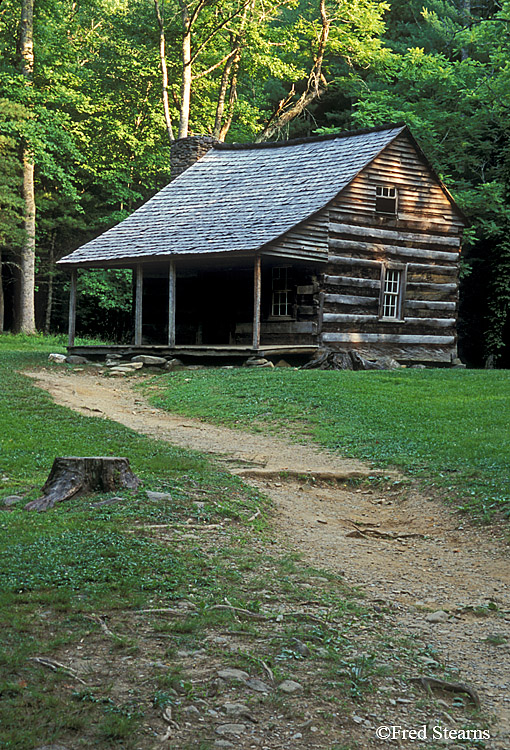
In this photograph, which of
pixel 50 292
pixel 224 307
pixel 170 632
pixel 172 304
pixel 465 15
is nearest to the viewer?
pixel 170 632

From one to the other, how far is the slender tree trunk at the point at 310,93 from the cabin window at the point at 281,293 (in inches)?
781

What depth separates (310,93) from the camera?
43.1 m

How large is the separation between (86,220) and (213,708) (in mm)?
37947

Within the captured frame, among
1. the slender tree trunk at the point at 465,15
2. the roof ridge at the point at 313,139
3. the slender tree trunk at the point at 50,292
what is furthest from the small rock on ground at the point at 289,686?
the slender tree trunk at the point at 465,15

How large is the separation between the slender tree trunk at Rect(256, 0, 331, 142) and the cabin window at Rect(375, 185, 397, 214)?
17.8m

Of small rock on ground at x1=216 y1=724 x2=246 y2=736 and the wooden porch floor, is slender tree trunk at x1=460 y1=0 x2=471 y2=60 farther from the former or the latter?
small rock on ground at x1=216 y1=724 x2=246 y2=736

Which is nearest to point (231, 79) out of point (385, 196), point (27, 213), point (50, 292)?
point (50, 292)

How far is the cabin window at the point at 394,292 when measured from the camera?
25812 millimetres

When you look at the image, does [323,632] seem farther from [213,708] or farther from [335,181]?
[335,181]

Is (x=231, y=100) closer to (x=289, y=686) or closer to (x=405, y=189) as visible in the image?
(x=405, y=189)

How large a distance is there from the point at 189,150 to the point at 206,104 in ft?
Result: 39.0

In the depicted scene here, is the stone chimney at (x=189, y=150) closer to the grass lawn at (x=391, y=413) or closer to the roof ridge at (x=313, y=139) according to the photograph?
→ the roof ridge at (x=313, y=139)

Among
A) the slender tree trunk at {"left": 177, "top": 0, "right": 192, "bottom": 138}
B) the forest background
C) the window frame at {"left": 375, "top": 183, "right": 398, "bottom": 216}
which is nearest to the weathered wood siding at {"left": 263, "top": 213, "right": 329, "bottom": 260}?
the window frame at {"left": 375, "top": 183, "right": 398, "bottom": 216}

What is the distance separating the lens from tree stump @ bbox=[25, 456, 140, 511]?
8.27 metres
